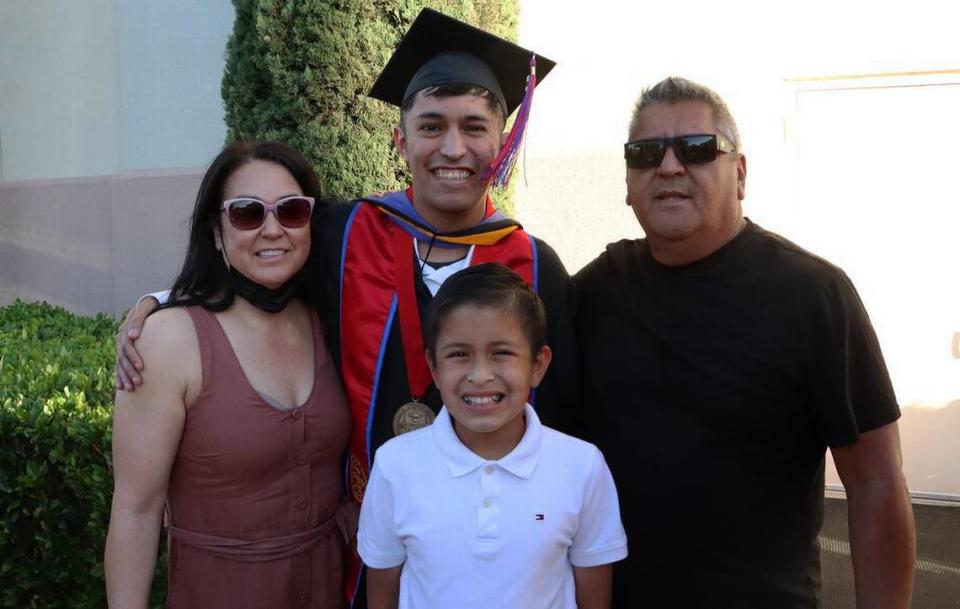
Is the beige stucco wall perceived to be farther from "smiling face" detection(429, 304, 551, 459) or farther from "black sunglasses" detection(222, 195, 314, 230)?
"smiling face" detection(429, 304, 551, 459)

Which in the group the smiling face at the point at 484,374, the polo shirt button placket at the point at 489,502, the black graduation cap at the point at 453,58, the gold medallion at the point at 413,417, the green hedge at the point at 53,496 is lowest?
the green hedge at the point at 53,496

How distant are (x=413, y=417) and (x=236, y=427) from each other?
1.58 feet

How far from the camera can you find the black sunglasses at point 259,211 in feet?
7.44

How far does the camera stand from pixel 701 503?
84.4 inches

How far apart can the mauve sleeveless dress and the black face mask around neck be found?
4.3 inches

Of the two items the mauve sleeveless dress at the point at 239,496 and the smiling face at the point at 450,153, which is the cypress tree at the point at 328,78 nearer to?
the smiling face at the point at 450,153

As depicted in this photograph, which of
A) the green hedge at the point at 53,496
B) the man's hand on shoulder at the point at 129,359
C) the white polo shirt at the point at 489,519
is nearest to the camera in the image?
the white polo shirt at the point at 489,519

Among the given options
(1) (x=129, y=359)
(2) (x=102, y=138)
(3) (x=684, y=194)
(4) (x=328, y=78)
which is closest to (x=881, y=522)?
(3) (x=684, y=194)

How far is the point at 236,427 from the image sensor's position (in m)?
2.16

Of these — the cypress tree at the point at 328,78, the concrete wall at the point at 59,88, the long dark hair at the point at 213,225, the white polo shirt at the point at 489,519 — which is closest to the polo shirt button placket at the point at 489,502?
the white polo shirt at the point at 489,519

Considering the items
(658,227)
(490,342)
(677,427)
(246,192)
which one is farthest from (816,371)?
(246,192)

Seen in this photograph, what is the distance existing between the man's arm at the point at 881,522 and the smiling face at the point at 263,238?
4.80 ft

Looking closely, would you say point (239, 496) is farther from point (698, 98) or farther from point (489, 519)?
point (698, 98)

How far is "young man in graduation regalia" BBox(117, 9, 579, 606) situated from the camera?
7.95 feet
